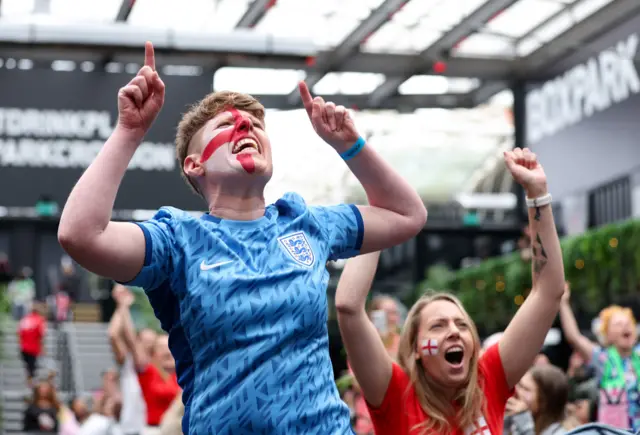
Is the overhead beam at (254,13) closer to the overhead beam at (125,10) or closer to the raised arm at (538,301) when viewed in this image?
the overhead beam at (125,10)

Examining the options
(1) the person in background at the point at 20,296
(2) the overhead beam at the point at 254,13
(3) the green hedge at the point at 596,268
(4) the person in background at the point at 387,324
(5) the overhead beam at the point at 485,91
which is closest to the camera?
(4) the person in background at the point at 387,324

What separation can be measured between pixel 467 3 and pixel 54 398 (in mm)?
9382

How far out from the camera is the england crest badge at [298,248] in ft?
8.57

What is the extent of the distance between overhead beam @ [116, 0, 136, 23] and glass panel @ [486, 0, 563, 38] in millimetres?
6733

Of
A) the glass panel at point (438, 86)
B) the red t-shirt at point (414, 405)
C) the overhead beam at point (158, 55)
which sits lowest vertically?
the red t-shirt at point (414, 405)

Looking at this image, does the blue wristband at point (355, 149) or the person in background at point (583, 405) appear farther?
the person in background at point (583, 405)

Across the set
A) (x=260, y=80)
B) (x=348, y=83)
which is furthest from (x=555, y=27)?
(x=260, y=80)

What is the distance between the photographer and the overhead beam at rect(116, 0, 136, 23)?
51.3 ft

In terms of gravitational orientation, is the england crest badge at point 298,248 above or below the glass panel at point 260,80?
below

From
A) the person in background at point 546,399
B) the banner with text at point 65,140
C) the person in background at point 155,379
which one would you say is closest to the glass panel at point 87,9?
the banner with text at point 65,140

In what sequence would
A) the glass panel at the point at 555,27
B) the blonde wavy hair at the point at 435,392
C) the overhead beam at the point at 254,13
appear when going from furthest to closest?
the glass panel at the point at 555,27 < the overhead beam at the point at 254,13 < the blonde wavy hair at the point at 435,392

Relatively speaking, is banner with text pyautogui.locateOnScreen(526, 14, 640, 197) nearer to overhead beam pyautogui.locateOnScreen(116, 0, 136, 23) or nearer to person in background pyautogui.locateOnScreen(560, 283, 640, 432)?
overhead beam pyautogui.locateOnScreen(116, 0, 136, 23)

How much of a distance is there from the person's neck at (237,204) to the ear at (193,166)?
60mm

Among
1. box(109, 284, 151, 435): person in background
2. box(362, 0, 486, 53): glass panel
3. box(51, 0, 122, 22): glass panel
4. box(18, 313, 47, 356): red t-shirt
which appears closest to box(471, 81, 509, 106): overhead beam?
box(362, 0, 486, 53): glass panel
